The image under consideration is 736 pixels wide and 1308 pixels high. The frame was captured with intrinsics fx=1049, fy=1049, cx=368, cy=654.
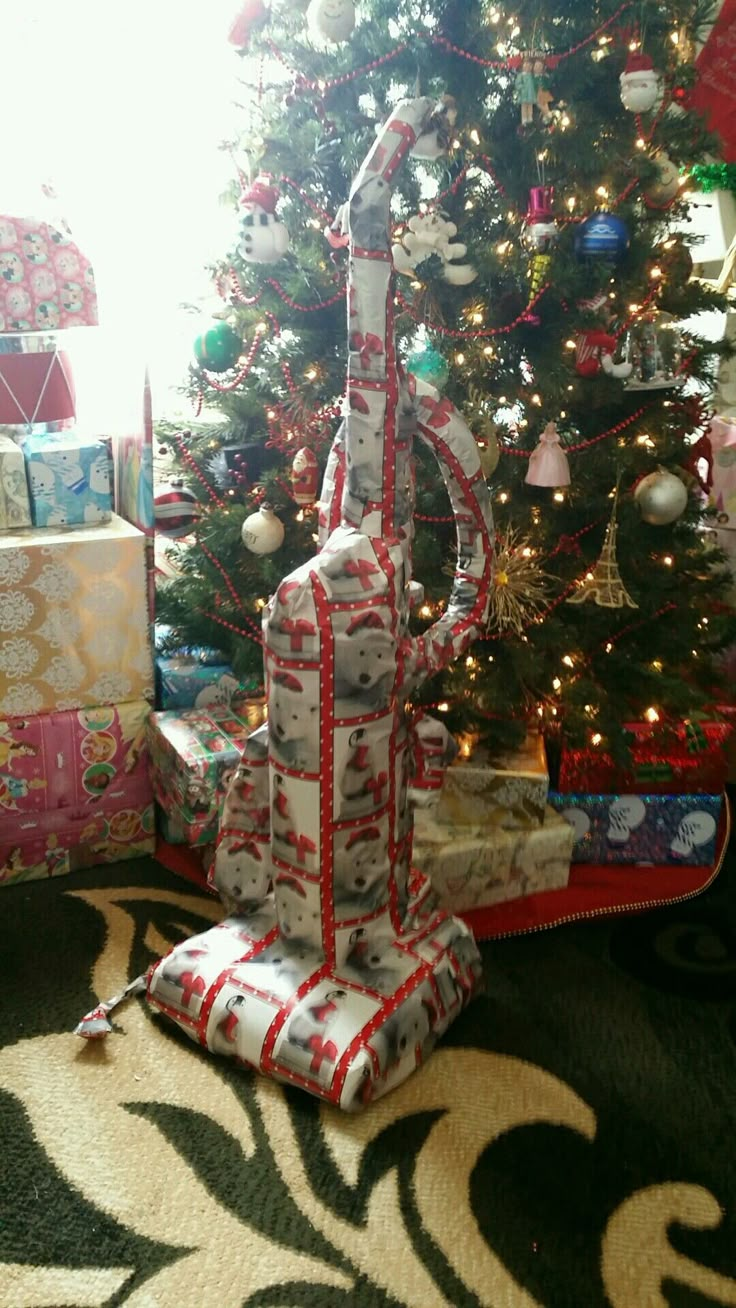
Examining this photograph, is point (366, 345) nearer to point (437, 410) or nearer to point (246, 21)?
point (437, 410)

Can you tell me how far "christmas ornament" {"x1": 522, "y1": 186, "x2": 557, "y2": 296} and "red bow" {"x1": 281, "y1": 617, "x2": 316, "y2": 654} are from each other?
2.44 feet

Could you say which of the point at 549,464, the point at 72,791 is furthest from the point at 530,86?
the point at 72,791

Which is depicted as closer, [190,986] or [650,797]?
[190,986]

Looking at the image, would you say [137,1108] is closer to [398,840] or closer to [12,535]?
[398,840]

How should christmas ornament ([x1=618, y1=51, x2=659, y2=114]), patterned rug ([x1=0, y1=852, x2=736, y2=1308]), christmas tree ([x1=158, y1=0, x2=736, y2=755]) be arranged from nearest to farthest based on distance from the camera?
1. patterned rug ([x1=0, y1=852, x2=736, y2=1308])
2. christmas ornament ([x1=618, y1=51, x2=659, y2=114])
3. christmas tree ([x1=158, y1=0, x2=736, y2=755])

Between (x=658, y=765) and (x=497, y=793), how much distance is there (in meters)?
0.30

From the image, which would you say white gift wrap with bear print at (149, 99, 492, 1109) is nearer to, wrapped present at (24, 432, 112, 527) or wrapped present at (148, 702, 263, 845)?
wrapped present at (148, 702, 263, 845)

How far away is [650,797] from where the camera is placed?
73.1 inches

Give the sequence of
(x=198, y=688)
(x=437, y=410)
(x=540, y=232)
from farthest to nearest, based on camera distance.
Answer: (x=198, y=688) < (x=540, y=232) < (x=437, y=410)

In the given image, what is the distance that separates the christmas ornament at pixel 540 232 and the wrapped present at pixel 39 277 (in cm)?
75

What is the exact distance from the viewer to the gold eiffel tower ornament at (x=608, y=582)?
1.70m

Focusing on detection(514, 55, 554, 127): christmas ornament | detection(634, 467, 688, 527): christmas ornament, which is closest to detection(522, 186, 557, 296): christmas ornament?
detection(514, 55, 554, 127): christmas ornament

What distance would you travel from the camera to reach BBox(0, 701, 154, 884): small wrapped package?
1726 millimetres

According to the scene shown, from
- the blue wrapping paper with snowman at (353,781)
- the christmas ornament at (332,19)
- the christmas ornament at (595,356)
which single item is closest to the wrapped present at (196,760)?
the blue wrapping paper with snowman at (353,781)
